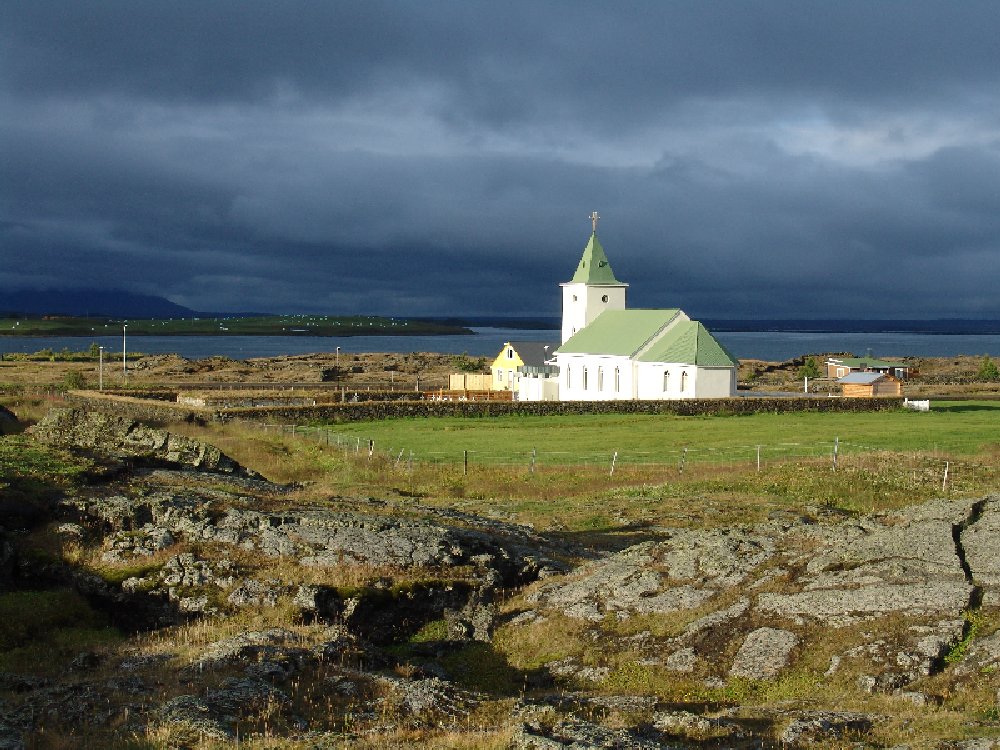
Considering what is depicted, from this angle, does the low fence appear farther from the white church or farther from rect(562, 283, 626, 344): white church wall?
rect(562, 283, 626, 344): white church wall

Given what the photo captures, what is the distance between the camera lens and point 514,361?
313 feet

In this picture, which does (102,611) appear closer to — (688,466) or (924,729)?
(924,729)

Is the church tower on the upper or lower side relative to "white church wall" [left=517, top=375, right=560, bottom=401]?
upper

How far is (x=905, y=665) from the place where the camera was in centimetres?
1287

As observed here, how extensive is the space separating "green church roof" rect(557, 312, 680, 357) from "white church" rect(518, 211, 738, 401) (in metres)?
0.08

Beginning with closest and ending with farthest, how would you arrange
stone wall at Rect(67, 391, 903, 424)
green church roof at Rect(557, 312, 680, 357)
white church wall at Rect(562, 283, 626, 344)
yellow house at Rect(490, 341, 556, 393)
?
stone wall at Rect(67, 391, 903, 424) → green church roof at Rect(557, 312, 680, 357) → white church wall at Rect(562, 283, 626, 344) → yellow house at Rect(490, 341, 556, 393)

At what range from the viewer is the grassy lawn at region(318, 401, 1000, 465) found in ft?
157

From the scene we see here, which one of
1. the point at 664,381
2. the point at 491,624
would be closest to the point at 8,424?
the point at 491,624

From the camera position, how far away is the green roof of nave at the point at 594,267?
9319 centimetres

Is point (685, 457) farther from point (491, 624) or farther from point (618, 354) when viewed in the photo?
point (618, 354)

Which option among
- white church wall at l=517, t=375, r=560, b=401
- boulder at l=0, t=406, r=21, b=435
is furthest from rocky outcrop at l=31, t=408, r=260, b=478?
white church wall at l=517, t=375, r=560, b=401

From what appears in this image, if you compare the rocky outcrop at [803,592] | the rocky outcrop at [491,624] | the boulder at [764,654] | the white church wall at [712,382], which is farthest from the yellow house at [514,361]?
the boulder at [764,654]

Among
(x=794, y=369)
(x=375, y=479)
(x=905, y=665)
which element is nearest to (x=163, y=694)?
(x=905, y=665)

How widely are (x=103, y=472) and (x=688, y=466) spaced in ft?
86.7
